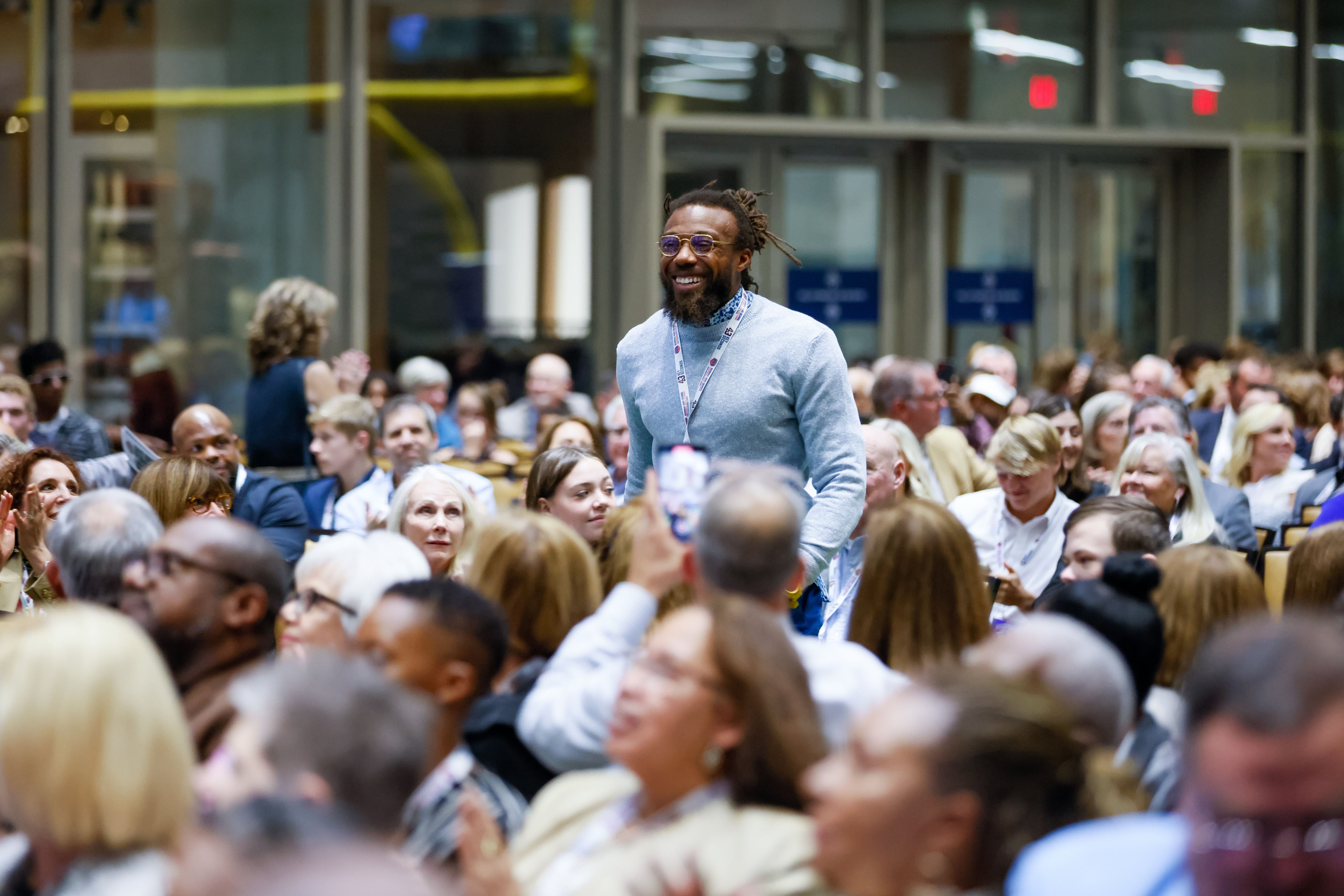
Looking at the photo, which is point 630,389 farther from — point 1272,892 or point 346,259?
point 346,259

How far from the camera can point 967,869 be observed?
225 centimetres

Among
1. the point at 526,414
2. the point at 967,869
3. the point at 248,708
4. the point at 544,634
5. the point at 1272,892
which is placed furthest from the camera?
the point at 526,414

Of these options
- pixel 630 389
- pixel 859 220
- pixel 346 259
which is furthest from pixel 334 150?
pixel 630 389

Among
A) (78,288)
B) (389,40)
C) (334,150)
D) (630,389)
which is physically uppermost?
(389,40)

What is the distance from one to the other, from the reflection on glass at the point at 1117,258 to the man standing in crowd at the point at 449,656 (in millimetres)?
A: 12274

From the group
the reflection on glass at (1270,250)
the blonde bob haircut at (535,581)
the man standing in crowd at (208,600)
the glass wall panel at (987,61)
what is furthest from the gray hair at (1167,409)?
the reflection on glass at (1270,250)

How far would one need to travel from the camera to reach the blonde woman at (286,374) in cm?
757

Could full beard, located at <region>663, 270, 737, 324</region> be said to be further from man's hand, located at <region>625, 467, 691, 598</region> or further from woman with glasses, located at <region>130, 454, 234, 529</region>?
woman with glasses, located at <region>130, 454, 234, 529</region>

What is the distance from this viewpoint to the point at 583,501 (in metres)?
5.37

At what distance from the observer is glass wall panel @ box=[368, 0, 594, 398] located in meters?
12.9

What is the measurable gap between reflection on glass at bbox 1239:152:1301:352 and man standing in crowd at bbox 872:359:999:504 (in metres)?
8.26

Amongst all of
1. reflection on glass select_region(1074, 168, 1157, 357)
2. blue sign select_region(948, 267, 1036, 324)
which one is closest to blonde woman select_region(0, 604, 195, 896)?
blue sign select_region(948, 267, 1036, 324)

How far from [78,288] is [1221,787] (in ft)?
37.1

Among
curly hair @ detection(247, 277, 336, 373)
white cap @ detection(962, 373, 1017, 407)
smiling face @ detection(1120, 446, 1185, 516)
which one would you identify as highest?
curly hair @ detection(247, 277, 336, 373)
